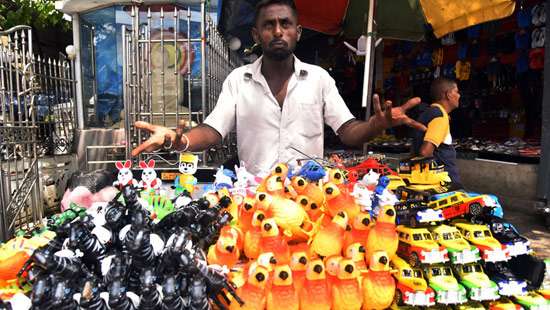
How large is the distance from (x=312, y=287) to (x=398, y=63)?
26.6ft

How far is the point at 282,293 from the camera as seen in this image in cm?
126

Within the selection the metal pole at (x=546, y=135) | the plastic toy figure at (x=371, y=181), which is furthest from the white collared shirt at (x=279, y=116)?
the metal pole at (x=546, y=135)

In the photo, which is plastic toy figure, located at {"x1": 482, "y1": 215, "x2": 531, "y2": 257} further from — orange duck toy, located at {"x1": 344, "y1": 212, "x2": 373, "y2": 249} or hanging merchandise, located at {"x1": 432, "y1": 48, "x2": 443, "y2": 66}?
hanging merchandise, located at {"x1": 432, "y1": 48, "x2": 443, "y2": 66}

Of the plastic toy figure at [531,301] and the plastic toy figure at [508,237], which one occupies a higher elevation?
the plastic toy figure at [508,237]

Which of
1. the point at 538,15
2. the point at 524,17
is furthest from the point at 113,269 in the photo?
the point at 524,17

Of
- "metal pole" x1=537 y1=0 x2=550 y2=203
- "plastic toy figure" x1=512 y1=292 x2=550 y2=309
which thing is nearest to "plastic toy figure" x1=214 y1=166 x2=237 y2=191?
"plastic toy figure" x1=512 y1=292 x2=550 y2=309

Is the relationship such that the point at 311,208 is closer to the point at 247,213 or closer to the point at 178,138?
the point at 247,213

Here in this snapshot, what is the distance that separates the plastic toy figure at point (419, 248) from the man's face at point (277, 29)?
1.28 metres

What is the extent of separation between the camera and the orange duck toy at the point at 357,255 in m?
1.39

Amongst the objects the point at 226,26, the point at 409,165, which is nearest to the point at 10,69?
the point at 226,26

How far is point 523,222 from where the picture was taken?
496 centimetres

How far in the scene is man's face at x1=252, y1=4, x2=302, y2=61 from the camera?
225 cm

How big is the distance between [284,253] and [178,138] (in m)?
0.96

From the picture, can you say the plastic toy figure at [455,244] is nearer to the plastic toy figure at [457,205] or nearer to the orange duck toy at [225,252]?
the plastic toy figure at [457,205]
